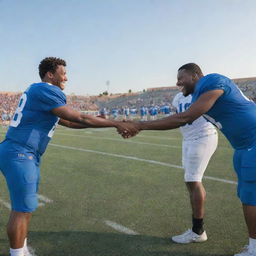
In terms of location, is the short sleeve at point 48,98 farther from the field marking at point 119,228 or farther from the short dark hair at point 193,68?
the field marking at point 119,228

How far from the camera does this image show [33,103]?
3059mm

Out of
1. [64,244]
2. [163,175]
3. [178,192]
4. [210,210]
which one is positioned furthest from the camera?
[163,175]

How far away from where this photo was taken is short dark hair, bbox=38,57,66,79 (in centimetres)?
334

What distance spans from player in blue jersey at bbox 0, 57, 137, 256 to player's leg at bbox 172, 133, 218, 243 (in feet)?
5.03

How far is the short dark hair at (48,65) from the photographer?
334 centimetres

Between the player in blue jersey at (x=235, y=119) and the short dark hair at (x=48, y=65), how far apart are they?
120 centimetres

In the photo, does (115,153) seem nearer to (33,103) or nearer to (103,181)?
(103,181)

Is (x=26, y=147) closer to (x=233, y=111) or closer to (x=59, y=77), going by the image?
(x=59, y=77)

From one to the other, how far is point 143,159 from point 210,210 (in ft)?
15.3

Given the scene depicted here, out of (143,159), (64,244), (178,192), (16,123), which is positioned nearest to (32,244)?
(64,244)

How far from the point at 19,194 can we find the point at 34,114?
2.37ft

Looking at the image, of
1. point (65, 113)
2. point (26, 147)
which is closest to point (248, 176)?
point (65, 113)

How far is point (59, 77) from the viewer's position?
3.38 m

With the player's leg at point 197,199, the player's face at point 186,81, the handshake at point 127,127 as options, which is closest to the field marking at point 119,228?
the player's leg at point 197,199
